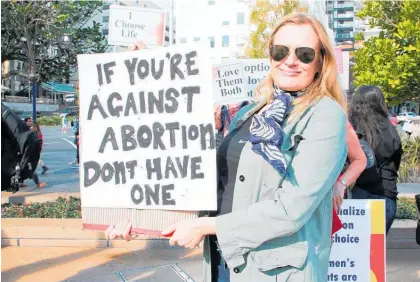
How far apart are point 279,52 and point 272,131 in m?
0.35

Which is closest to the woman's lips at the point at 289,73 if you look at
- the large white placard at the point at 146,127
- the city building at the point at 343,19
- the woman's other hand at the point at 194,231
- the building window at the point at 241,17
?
the large white placard at the point at 146,127

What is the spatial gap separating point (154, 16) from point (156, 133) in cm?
588

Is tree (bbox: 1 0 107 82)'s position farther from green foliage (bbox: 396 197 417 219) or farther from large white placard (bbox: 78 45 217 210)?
large white placard (bbox: 78 45 217 210)

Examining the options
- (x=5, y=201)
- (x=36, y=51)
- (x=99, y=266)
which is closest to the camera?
(x=99, y=266)

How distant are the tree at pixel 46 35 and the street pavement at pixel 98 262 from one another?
18486 millimetres

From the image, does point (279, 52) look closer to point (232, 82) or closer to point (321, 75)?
point (321, 75)

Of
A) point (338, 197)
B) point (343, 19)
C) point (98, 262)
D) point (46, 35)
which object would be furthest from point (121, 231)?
point (343, 19)

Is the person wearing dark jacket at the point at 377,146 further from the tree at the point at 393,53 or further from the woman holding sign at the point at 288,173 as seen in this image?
the tree at the point at 393,53

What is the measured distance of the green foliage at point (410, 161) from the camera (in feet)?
34.7

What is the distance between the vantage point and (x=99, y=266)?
5.39m

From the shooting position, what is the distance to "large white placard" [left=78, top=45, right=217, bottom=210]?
204 centimetres

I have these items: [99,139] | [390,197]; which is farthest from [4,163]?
[390,197]

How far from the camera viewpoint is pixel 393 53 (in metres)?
12.8

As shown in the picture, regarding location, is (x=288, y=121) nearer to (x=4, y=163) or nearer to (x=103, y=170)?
(x=103, y=170)
